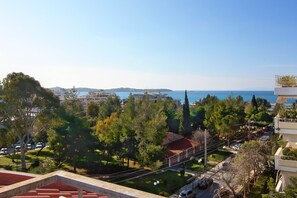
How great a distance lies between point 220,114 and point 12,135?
25.2 m

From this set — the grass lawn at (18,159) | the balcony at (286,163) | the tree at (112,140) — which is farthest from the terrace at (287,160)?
the grass lawn at (18,159)

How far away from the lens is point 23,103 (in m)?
23.0

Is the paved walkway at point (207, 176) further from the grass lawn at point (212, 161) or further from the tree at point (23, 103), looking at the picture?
the tree at point (23, 103)

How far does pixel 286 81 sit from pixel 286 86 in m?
0.23

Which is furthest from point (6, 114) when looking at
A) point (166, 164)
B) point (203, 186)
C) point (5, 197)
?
point (5, 197)

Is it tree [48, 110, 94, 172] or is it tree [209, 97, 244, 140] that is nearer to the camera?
tree [48, 110, 94, 172]

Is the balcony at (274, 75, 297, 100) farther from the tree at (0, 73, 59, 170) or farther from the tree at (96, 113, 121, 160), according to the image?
the tree at (0, 73, 59, 170)

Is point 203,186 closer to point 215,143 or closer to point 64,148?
point 64,148

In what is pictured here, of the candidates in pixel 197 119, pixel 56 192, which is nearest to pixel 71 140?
pixel 56 192

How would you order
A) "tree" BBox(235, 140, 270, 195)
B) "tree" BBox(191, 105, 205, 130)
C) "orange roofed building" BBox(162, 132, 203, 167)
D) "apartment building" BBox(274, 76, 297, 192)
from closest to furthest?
1. "apartment building" BBox(274, 76, 297, 192)
2. "tree" BBox(235, 140, 270, 195)
3. "orange roofed building" BBox(162, 132, 203, 167)
4. "tree" BBox(191, 105, 205, 130)

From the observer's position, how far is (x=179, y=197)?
1892cm

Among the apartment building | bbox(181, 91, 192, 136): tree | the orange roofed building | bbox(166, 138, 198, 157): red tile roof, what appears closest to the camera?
the apartment building

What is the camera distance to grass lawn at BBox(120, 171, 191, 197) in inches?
810

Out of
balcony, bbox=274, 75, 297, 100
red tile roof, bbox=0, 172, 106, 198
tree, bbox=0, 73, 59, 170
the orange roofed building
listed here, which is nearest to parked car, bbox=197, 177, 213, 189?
the orange roofed building
